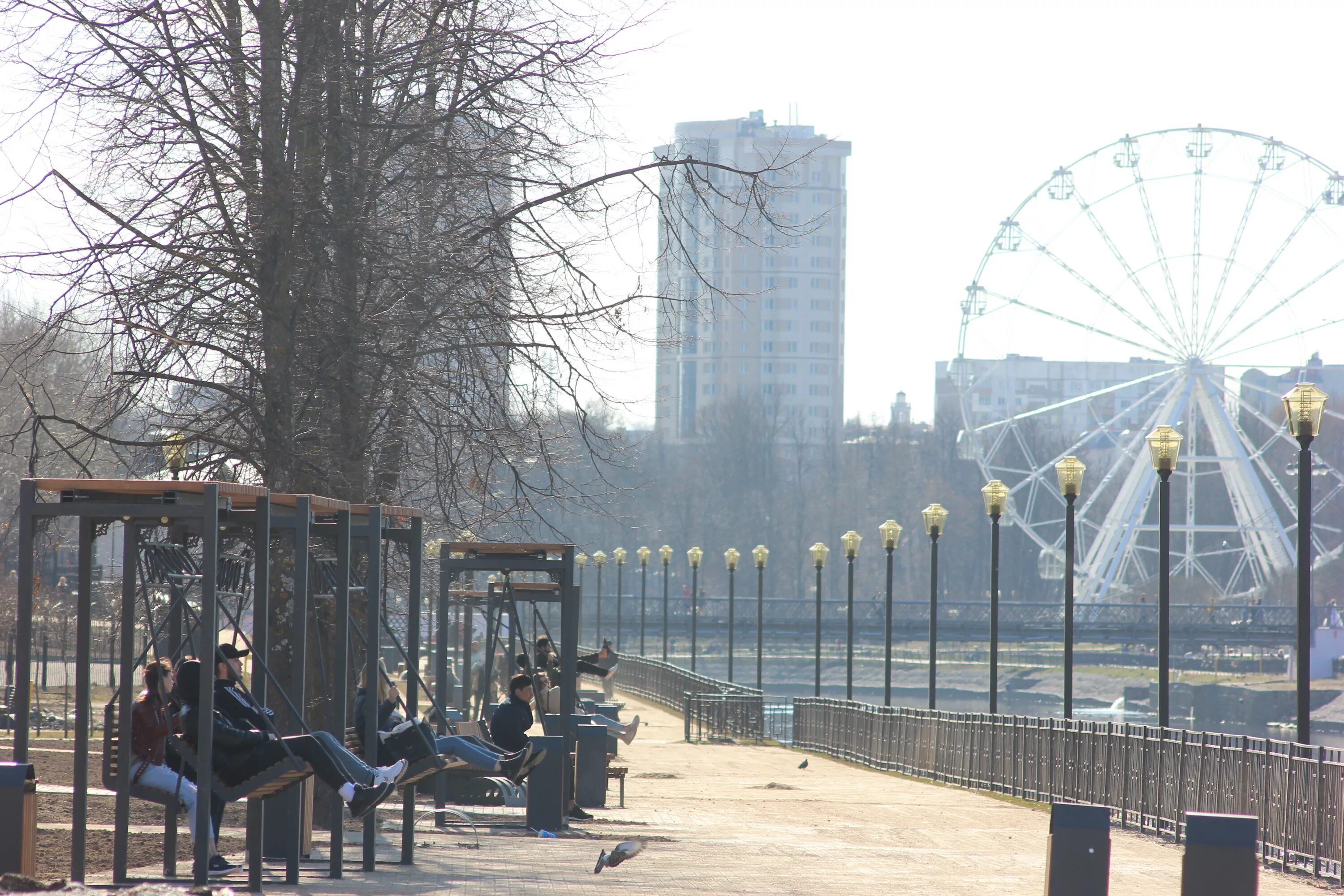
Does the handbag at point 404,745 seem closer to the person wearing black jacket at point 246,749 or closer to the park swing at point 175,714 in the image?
the park swing at point 175,714

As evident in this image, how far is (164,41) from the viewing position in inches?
485

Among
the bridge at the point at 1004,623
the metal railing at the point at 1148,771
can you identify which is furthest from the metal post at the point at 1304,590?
the bridge at the point at 1004,623

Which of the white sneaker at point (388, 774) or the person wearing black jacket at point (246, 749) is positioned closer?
the person wearing black jacket at point (246, 749)

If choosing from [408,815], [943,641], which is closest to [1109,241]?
[943,641]

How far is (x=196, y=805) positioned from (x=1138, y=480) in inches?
2107

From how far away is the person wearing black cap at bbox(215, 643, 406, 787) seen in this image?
889cm

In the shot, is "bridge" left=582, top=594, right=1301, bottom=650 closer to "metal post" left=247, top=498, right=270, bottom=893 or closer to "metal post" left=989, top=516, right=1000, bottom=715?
"metal post" left=989, top=516, right=1000, bottom=715

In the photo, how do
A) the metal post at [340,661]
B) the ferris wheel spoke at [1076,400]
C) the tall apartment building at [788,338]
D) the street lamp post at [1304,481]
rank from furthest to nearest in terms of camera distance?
the tall apartment building at [788,338], the ferris wheel spoke at [1076,400], the street lamp post at [1304,481], the metal post at [340,661]

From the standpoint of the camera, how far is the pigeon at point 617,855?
9.78m

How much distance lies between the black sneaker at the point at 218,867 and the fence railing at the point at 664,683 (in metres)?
28.7

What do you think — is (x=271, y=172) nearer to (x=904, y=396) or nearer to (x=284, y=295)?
(x=284, y=295)

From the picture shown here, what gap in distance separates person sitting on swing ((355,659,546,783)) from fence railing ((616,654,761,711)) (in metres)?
25.9

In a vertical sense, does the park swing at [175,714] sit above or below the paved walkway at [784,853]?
above

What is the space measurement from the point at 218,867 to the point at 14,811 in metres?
1.50
